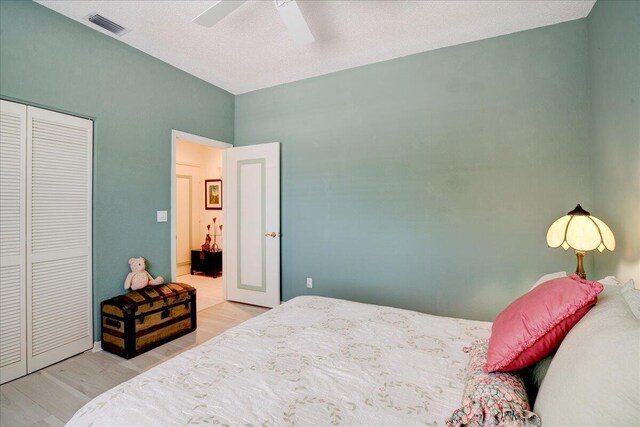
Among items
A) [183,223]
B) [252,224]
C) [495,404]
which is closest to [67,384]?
[252,224]

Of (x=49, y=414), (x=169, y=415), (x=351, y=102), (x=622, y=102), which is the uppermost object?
(x=351, y=102)

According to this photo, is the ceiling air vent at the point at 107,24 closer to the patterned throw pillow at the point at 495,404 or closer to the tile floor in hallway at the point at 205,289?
the tile floor in hallway at the point at 205,289

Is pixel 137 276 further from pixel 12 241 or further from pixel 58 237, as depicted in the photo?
pixel 12 241

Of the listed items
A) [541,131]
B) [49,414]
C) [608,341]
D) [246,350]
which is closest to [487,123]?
[541,131]

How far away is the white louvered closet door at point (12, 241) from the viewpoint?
2104 mm

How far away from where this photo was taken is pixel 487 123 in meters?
2.71

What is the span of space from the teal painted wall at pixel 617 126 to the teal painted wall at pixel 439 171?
0.55ft

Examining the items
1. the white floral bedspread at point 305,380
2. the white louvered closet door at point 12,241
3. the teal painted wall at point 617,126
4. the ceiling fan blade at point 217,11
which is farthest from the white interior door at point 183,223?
the teal painted wall at point 617,126

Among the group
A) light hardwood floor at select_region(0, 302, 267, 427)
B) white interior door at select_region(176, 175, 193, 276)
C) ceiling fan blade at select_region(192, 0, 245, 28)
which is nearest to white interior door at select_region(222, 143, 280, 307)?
light hardwood floor at select_region(0, 302, 267, 427)

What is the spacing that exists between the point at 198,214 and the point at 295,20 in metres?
4.64

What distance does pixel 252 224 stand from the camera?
12.6 ft

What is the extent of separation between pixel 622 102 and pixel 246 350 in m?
2.77

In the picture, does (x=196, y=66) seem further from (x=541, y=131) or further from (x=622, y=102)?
(x=622, y=102)

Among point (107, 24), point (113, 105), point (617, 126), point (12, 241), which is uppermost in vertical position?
point (107, 24)
